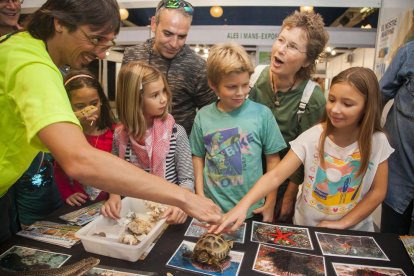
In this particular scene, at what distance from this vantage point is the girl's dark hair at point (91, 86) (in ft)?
7.55

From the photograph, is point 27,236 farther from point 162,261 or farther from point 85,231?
point 162,261

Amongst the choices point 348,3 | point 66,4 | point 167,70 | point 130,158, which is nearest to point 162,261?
point 130,158

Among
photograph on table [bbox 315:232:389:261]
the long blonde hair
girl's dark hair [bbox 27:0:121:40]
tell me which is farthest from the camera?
the long blonde hair

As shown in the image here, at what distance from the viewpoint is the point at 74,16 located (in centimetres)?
A: 116

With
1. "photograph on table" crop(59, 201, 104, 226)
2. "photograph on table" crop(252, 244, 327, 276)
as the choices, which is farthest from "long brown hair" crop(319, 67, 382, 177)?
"photograph on table" crop(59, 201, 104, 226)

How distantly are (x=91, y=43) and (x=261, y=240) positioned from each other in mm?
1067

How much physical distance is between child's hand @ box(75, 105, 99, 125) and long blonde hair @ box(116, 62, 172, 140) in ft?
1.08

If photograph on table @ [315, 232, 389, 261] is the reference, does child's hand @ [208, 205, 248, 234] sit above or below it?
above

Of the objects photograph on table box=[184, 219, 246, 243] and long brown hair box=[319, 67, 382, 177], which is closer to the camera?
photograph on table box=[184, 219, 246, 243]

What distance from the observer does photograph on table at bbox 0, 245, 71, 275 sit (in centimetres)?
123

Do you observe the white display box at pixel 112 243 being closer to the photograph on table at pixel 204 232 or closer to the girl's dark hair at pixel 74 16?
the photograph on table at pixel 204 232

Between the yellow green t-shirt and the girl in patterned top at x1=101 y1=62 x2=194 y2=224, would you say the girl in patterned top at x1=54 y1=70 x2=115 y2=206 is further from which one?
the yellow green t-shirt

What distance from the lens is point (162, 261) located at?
1.29 m

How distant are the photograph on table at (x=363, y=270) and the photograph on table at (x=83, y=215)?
3.73 feet
